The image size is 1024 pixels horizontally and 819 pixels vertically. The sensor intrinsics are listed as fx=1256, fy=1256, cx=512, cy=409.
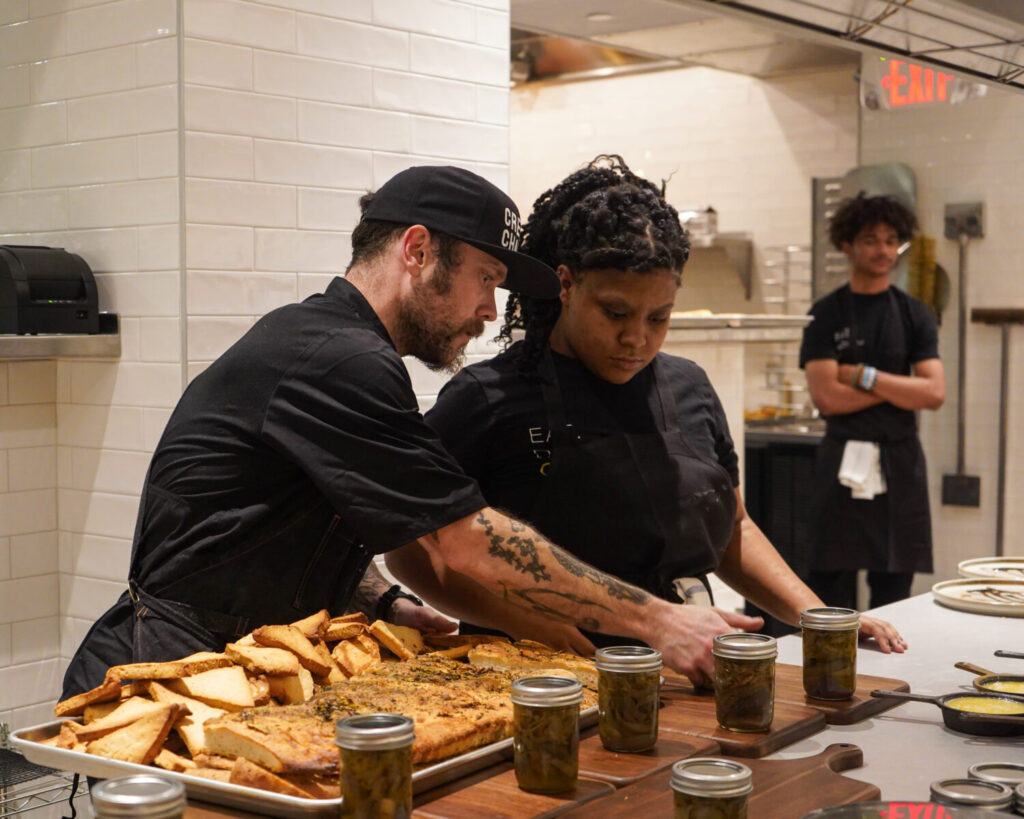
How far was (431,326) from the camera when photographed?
2.25 meters

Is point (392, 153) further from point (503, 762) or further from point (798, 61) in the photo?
point (798, 61)

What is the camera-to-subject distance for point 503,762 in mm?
1643

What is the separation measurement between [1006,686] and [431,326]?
1.15m

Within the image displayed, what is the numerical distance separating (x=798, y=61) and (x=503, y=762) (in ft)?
20.9

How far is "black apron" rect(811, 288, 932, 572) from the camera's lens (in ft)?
17.7

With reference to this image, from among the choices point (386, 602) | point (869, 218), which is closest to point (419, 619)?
point (386, 602)

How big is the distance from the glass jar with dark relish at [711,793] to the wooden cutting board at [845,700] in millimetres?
683

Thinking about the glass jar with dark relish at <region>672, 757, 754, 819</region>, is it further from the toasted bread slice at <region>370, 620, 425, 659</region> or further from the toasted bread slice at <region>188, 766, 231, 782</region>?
the toasted bread slice at <region>370, 620, 425, 659</region>

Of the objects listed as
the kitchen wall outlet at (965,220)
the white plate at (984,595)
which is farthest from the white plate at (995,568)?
the kitchen wall outlet at (965,220)

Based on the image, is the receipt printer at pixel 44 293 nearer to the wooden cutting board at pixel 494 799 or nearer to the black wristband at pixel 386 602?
the black wristband at pixel 386 602

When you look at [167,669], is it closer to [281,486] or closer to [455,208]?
[281,486]

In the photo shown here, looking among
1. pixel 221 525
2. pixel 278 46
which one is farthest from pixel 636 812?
pixel 278 46

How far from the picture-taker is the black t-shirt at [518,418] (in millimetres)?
2471

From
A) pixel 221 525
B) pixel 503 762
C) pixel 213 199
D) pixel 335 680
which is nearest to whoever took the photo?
pixel 503 762
